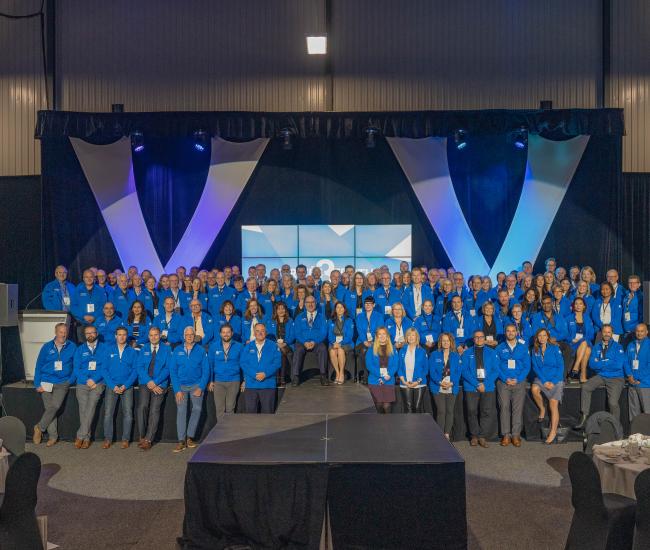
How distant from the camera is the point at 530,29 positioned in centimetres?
1086

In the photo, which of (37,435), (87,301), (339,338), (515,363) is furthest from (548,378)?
(87,301)

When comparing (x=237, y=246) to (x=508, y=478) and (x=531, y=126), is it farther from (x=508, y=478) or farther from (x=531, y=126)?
(x=508, y=478)

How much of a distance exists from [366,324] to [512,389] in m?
1.97

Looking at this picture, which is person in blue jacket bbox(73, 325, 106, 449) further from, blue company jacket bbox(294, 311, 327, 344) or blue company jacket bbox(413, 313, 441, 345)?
blue company jacket bbox(413, 313, 441, 345)

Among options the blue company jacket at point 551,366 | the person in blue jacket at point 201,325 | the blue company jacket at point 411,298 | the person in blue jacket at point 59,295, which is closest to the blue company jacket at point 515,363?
the blue company jacket at point 551,366

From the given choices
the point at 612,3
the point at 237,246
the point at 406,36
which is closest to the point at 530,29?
the point at 612,3

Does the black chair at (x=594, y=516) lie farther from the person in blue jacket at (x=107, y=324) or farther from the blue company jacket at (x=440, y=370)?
the person in blue jacket at (x=107, y=324)

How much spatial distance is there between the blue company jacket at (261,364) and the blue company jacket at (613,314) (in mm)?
4451

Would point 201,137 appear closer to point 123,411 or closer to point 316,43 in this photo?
point 316,43

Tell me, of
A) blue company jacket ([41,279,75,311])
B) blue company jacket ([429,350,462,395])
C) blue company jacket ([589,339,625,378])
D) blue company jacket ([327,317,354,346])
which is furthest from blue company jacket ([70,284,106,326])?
blue company jacket ([589,339,625,378])

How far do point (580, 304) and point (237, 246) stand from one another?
579 cm

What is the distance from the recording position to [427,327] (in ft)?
27.3

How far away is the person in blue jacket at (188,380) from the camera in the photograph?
7.48 meters

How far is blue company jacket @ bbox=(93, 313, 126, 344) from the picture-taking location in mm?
8586
